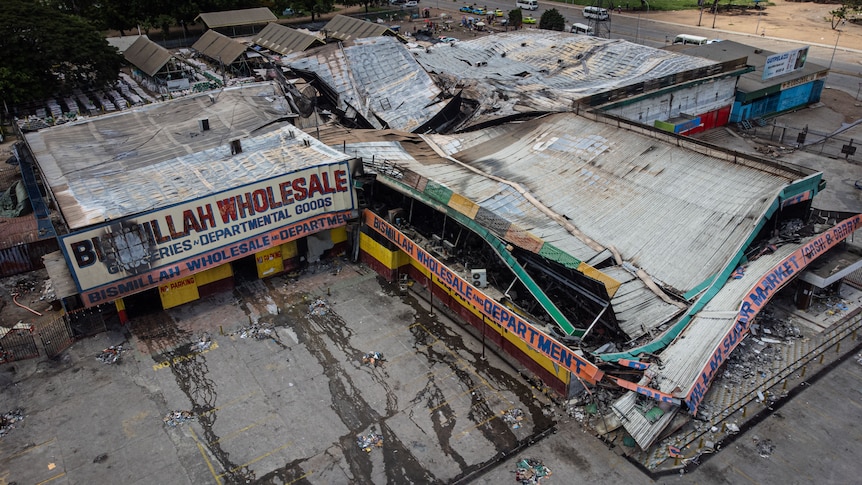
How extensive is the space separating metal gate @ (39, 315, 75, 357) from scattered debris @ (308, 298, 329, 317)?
42.1ft

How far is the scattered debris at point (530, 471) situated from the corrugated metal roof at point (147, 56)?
6938 cm

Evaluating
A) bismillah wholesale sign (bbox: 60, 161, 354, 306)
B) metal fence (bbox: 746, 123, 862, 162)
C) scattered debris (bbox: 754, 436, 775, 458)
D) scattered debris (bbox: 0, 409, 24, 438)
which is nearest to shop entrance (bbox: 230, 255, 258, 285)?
bismillah wholesale sign (bbox: 60, 161, 354, 306)

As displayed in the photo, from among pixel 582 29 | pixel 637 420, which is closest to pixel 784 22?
pixel 582 29

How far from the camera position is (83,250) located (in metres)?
30.4

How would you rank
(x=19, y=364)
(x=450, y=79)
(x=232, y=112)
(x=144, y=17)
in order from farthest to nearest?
(x=144, y=17) < (x=450, y=79) < (x=232, y=112) < (x=19, y=364)

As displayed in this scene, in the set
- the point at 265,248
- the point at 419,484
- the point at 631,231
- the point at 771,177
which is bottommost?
the point at 419,484

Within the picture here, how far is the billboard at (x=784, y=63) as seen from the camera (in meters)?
60.6

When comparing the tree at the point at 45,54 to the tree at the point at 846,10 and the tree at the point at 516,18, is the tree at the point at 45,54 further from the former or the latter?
the tree at the point at 846,10

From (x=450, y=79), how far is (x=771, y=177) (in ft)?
97.4

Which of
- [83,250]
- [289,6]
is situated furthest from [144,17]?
[83,250]

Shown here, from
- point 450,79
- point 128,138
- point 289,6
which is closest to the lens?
point 128,138

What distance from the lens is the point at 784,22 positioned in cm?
10569

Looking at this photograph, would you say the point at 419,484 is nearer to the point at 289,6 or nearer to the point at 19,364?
the point at 19,364

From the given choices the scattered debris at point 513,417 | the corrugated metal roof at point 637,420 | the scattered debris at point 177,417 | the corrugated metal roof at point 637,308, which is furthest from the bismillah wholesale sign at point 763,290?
the scattered debris at point 177,417
